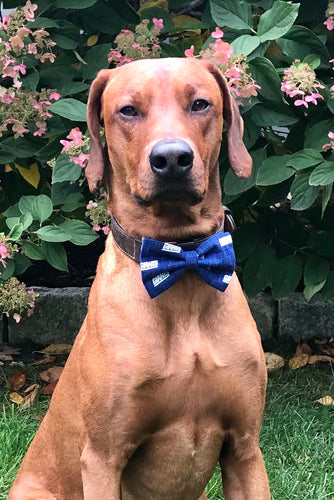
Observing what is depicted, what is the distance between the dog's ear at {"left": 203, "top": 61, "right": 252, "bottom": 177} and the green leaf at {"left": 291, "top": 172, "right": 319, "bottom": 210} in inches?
27.7

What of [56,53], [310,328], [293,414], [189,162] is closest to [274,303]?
[310,328]

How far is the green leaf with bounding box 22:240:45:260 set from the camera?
11.5 ft

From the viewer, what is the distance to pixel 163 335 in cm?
239

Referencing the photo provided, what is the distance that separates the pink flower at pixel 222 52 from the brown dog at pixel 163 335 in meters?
0.37

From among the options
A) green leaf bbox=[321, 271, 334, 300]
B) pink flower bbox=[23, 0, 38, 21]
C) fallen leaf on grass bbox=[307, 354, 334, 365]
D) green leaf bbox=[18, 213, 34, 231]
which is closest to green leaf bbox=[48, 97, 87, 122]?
pink flower bbox=[23, 0, 38, 21]

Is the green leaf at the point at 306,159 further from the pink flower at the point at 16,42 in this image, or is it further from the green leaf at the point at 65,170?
the pink flower at the point at 16,42

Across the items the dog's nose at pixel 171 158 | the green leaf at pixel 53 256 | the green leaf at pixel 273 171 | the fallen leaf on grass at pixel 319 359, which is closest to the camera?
the dog's nose at pixel 171 158

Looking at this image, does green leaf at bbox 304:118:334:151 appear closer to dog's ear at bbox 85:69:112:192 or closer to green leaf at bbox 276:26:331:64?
green leaf at bbox 276:26:331:64

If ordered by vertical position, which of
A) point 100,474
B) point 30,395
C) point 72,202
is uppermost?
point 100,474

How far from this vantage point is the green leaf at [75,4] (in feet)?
10.8

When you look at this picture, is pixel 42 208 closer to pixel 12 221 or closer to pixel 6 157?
pixel 12 221

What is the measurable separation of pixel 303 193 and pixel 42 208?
3.59 feet

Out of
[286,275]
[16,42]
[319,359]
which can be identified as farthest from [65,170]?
[319,359]

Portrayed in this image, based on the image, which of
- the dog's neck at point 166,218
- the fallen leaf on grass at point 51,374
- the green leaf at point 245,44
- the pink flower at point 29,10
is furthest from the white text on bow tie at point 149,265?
the fallen leaf on grass at point 51,374
